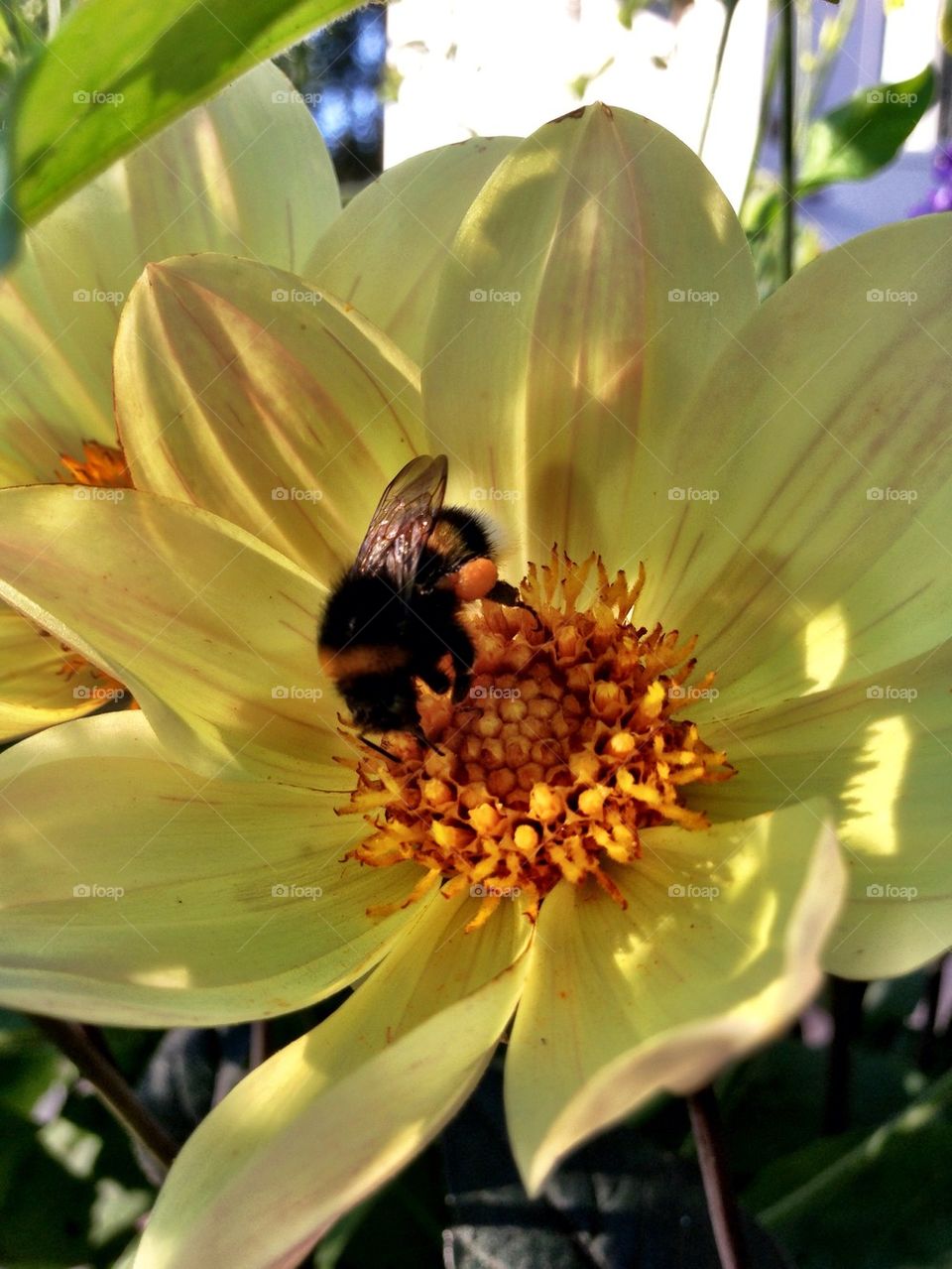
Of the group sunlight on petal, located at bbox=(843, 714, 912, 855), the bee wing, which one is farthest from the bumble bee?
sunlight on petal, located at bbox=(843, 714, 912, 855)

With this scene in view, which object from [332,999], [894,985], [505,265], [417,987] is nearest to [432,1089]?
[417,987]

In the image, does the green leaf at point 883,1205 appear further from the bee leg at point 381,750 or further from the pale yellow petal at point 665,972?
the bee leg at point 381,750

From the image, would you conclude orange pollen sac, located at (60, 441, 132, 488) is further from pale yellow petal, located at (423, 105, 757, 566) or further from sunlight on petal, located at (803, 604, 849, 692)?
sunlight on petal, located at (803, 604, 849, 692)

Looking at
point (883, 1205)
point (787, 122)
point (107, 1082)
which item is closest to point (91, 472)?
point (107, 1082)

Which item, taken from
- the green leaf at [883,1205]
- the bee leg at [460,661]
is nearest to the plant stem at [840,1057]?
the green leaf at [883,1205]

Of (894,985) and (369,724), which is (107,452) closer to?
(369,724)

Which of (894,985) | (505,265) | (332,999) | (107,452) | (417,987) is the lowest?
(894,985)
